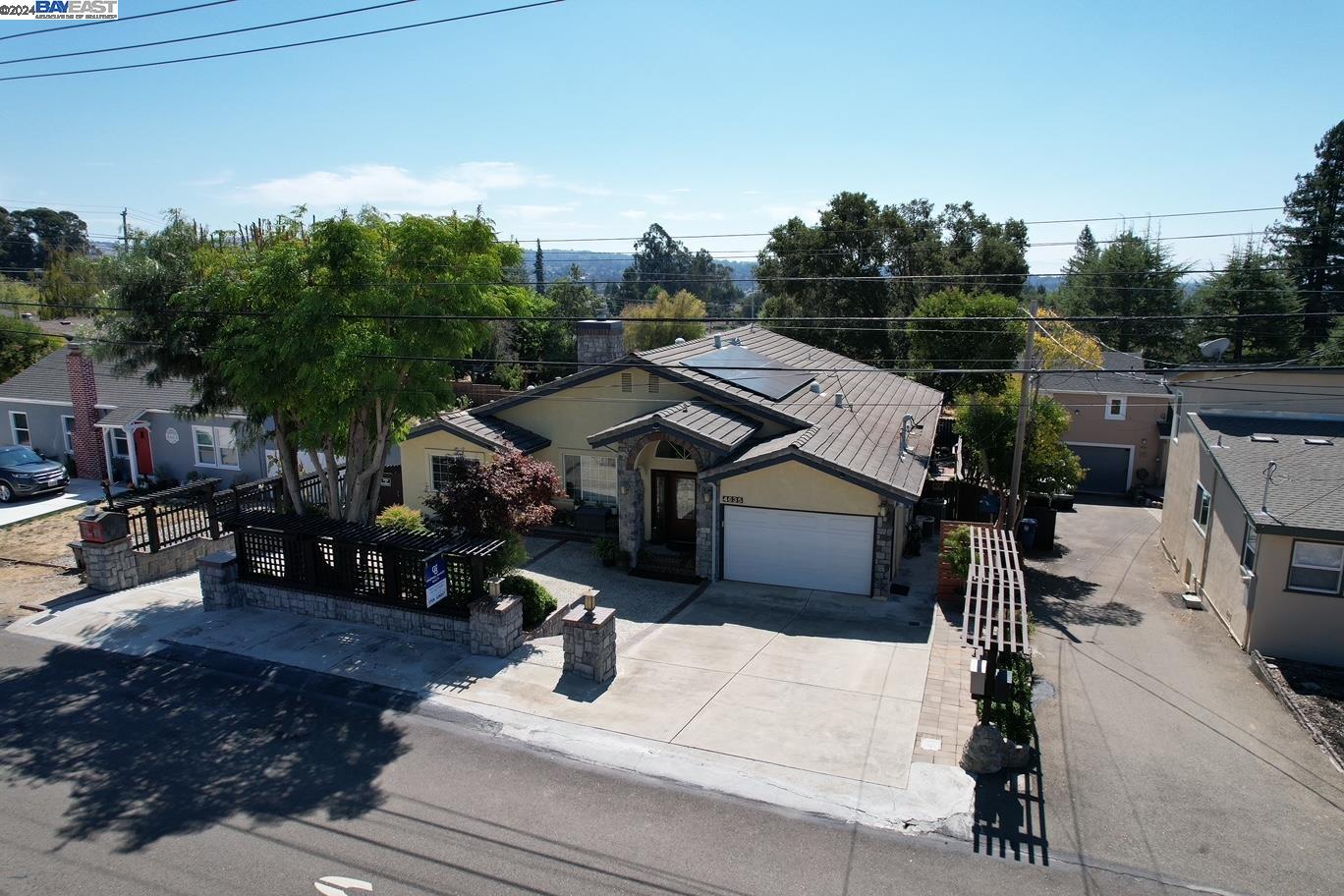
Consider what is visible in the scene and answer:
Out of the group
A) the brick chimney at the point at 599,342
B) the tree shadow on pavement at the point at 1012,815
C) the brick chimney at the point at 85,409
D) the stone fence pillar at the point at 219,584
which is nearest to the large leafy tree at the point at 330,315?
the stone fence pillar at the point at 219,584

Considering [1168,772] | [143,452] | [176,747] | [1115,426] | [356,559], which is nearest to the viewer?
[1168,772]

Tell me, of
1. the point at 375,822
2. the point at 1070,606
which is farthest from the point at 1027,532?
the point at 375,822

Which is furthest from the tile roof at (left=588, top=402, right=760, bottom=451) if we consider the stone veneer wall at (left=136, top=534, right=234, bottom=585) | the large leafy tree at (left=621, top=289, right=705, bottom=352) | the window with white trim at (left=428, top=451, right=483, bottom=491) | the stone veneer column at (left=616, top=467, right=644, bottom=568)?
the large leafy tree at (left=621, top=289, right=705, bottom=352)

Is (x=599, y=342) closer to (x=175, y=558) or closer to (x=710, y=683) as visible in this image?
(x=175, y=558)

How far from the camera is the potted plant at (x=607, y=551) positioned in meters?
19.4

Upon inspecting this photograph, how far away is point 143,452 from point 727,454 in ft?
67.6

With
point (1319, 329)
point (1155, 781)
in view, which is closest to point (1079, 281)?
point (1319, 329)

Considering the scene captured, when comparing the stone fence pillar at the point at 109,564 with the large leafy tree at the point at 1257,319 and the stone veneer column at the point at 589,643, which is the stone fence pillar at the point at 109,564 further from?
the large leafy tree at the point at 1257,319

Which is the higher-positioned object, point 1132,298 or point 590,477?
point 1132,298

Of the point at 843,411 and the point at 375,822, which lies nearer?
the point at 375,822

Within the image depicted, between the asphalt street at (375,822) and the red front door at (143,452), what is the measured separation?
16.9 m

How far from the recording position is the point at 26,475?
2467 cm

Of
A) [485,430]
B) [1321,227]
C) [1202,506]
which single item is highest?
[1321,227]

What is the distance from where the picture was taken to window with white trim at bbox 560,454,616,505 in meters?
22.1
